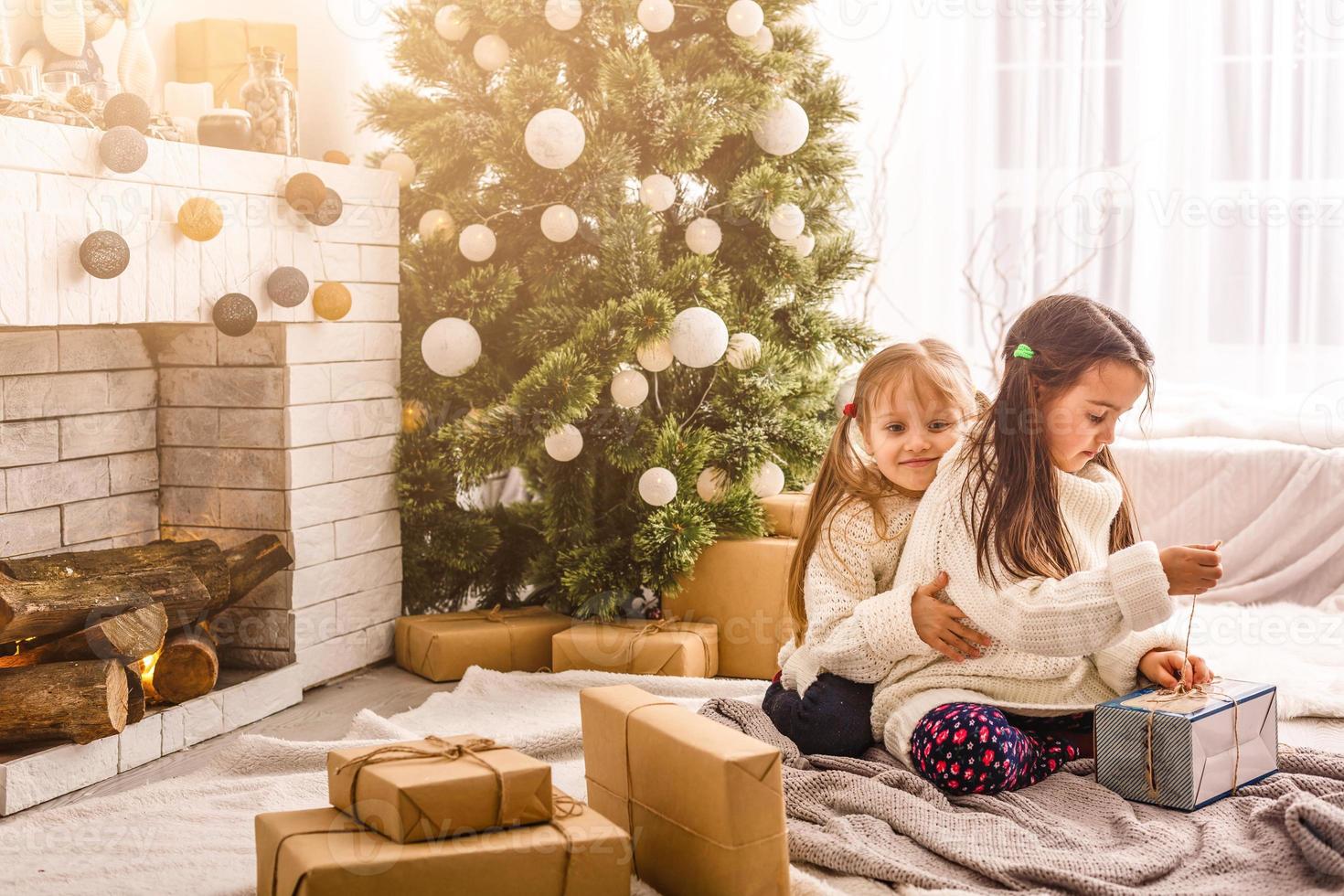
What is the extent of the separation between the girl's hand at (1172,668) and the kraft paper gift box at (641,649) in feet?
3.34

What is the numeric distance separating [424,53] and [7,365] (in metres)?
1.14

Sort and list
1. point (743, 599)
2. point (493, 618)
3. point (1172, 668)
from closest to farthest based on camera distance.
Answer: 1. point (1172, 668)
2. point (743, 599)
3. point (493, 618)

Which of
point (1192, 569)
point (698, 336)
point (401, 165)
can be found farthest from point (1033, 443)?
point (401, 165)

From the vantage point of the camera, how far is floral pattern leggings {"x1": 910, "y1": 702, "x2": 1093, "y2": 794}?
6.04 ft

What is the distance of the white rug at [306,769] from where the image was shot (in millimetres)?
1779

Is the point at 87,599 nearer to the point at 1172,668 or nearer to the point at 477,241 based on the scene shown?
the point at 477,241

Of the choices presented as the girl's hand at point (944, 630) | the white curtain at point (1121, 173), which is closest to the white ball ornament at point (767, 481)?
the girl's hand at point (944, 630)

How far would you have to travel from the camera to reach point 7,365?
2328 mm

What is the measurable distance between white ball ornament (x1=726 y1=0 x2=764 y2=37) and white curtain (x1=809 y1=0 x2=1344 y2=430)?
1.42 meters

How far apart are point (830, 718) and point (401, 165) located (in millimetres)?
1679

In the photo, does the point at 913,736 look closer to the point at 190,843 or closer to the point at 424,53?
the point at 190,843

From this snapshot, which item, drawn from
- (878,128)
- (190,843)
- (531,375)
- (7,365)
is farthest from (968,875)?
(878,128)

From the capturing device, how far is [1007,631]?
1.87m

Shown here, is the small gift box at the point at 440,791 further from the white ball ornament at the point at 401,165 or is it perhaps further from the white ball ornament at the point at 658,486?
the white ball ornament at the point at 401,165
